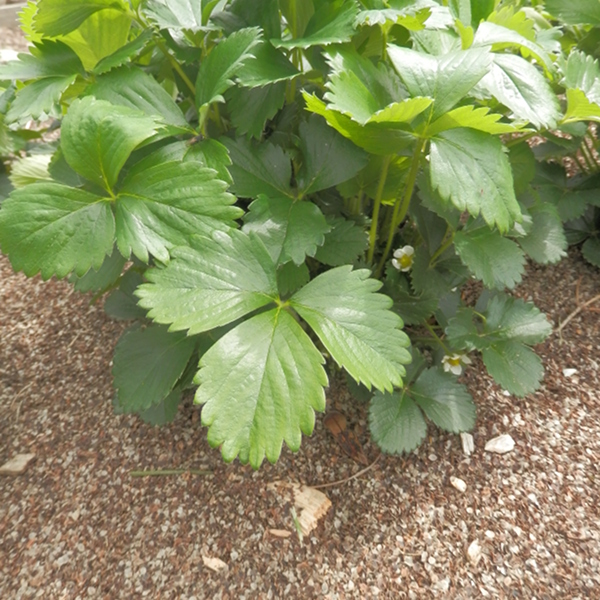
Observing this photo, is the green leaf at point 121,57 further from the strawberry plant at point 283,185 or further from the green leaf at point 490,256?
the green leaf at point 490,256

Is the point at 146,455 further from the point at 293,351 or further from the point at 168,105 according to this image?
the point at 168,105

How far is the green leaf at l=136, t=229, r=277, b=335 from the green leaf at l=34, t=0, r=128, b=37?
0.39m

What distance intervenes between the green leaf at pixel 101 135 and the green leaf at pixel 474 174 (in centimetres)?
37

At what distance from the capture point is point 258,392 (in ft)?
2.15

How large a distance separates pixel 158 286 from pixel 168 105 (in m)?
0.28

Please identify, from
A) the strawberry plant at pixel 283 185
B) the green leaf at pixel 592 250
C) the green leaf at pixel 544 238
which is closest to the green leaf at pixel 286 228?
the strawberry plant at pixel 283 185

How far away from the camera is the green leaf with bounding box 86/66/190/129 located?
0.77m

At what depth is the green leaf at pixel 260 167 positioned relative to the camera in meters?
0.83

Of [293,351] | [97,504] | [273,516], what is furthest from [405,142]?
[97,504]

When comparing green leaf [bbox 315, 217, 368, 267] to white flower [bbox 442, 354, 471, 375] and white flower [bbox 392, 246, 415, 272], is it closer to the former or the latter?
white flower [bbox 392, 246, 415, 272]

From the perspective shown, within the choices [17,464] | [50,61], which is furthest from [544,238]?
[17,464]

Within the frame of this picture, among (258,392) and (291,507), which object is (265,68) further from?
(291,507)

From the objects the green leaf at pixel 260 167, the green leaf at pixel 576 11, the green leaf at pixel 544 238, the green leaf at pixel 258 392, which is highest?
the green leaf at pixel 576 11

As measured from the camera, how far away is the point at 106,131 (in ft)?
2.27
